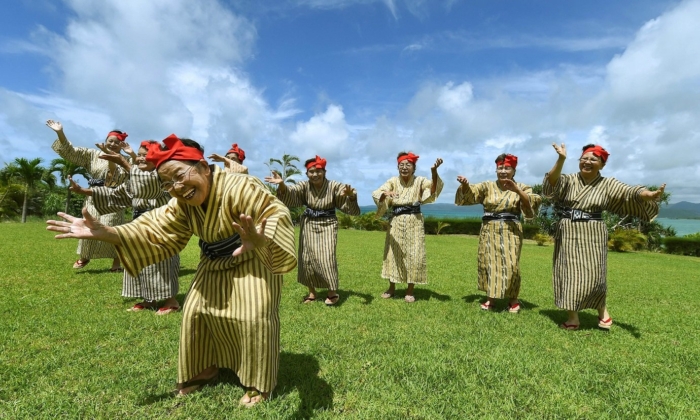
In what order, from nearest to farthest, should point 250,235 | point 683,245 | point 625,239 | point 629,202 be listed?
point 250,235 < point 629,202 < point 625,239 < point 683,245

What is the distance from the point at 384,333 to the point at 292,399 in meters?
1.89

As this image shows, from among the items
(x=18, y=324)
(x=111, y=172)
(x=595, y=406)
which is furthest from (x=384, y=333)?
(x=111, y=172)

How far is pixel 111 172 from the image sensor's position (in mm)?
6602

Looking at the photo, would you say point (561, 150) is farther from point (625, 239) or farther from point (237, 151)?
point (625, 239)

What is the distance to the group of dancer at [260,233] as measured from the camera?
2863 mm

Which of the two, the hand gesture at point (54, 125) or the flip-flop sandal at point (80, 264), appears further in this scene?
the flip-flop sandal at point (80, 264)

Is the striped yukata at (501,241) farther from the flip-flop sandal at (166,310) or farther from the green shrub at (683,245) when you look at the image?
the green shrub at (683,245)

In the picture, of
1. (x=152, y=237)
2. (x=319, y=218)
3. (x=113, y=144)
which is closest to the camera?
(x=152, y=237)

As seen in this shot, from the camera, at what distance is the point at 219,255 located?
3.13 meters

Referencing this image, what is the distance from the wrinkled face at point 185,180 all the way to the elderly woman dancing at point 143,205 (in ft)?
6.90

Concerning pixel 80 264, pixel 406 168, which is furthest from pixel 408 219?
pixel 80 264

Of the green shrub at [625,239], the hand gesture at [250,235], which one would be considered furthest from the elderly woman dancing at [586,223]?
the green shrub at [625,239]

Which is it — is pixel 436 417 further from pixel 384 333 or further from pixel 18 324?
pixel 18 324

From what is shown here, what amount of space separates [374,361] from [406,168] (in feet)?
11.3
